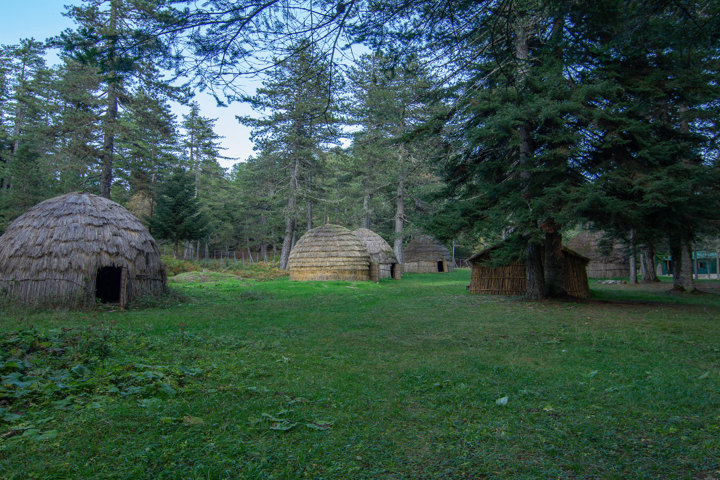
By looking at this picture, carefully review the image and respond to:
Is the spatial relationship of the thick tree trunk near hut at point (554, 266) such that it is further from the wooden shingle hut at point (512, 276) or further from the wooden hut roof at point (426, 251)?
the wooden hut roof at point (426, 251)

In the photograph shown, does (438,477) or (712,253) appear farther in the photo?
(712,253)

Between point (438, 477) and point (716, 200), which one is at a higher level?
point (716, 200)

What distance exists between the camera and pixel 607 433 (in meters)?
3.36

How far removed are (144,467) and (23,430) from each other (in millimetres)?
1298

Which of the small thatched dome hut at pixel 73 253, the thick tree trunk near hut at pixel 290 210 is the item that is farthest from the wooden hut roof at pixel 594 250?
the small thatched dome hut at pixel 73 253

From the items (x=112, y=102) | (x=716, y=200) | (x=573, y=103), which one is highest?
(x=112, y=102)

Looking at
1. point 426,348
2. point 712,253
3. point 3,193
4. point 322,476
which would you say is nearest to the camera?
point 322,476

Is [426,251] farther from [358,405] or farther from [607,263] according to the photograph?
[358,405]

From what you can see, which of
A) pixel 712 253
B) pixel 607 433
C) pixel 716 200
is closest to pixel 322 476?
pixel 607 433

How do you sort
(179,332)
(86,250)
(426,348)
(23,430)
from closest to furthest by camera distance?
(23,430)
(426,348)
(179,332)
(86,250)

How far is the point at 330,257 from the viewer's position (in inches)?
974

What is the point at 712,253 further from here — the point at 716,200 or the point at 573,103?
the point at 573,103

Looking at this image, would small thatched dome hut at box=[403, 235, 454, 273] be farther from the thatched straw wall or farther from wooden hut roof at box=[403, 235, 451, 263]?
the thatched straw wall

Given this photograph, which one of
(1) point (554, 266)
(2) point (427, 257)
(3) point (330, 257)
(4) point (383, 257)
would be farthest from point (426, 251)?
(1) point (554, 266)
